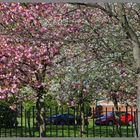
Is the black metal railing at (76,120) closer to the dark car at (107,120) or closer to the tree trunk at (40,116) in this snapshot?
the dark car at (107,120)

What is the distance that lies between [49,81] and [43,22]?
8.82ft

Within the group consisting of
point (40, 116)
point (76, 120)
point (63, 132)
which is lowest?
point (63, 132)

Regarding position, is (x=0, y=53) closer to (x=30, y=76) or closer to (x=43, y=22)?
(x=30, y=76)

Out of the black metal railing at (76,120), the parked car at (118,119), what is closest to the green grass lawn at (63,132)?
the black metal railing at (76,120)

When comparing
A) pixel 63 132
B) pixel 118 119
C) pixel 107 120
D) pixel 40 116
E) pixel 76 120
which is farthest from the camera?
pixel 76 120

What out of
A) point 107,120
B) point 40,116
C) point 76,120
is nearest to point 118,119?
point 76,120

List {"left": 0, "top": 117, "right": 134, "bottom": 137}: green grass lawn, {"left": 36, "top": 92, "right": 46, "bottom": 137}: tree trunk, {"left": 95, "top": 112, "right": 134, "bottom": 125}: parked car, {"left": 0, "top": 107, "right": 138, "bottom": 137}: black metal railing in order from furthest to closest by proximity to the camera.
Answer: {"left": 36, "top": 92, "right": 46, "bottom": 137}: tree trunk
{"left": 0, "top": 117, "right": 134, "bottom": 137}: green grass lawn
{"left": 0, "top": 107, "right": 138, "bottom": 137}: black metal railing
{"left": 95, "top": 112, "right": 134, "bottom": 125}: parked car

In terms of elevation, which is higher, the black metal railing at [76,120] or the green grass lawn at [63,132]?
the black metal railing at [76,120]

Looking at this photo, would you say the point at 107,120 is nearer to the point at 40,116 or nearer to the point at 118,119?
the point at 118,119

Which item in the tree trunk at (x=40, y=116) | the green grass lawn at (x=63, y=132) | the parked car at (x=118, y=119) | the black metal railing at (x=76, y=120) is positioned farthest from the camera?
the tree trunk at (x=40, y=116)

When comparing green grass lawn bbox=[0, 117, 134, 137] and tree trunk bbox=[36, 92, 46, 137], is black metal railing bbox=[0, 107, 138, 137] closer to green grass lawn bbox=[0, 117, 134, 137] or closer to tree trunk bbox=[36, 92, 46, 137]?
green grass lawn bbox=[0, 117, 134, 137]

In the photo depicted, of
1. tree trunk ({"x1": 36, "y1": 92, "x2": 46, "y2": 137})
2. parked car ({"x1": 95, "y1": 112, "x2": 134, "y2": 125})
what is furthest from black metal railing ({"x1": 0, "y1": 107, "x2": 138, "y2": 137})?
tree trunk ({"x1": 36, "y1": 92, "x2": 46, "y2": 137})

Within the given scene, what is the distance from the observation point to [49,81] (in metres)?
14.9

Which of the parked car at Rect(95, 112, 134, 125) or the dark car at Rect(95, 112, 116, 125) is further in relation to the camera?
the dark car at Rect(95, 112, 116, 125)
